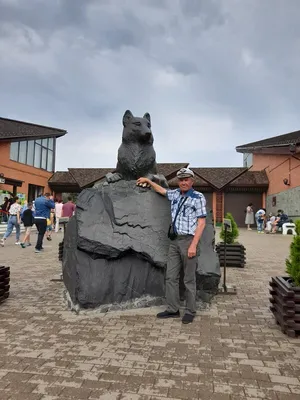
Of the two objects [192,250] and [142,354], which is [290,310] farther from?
[142,354]

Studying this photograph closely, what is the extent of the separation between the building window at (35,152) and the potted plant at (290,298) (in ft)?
78.3

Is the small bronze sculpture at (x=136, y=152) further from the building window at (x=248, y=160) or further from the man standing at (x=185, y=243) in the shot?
the building window at (x=248, y=160)

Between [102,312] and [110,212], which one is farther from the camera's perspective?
[110,212]

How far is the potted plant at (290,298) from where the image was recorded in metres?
3.67

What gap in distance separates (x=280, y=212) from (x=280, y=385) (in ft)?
66.5

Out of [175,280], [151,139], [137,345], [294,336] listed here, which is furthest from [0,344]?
[151,139]

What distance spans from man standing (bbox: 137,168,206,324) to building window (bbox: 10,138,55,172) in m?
23.0

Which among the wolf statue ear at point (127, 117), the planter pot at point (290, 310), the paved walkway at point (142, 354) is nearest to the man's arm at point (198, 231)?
the paved walkway at point (142, 354)

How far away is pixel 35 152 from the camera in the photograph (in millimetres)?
27703

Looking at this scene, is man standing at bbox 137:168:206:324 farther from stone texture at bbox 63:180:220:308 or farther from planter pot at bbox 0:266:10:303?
planter pot at bbox 0:266:10:303

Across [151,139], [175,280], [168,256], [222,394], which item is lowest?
[222,394]

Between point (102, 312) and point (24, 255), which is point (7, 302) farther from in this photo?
point (24, 255)

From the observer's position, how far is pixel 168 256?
14.0ft

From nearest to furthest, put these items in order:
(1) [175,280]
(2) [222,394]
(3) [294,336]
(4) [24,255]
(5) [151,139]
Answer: (2) [222,394] < (3) [294,336] < (1) [175,280] < (5) [151,139] < (4) [24,255]
